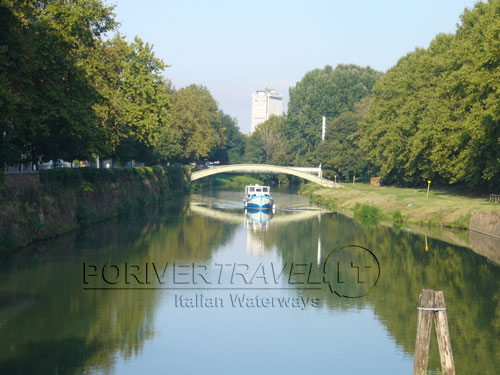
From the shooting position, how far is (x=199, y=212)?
59531 millimetres

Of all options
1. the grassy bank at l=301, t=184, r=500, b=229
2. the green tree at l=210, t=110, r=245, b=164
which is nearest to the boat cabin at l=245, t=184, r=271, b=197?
the grassy bank at l=301, t=184, r=500, b=229

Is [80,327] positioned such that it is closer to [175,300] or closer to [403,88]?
[175,300]

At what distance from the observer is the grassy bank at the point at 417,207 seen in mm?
45562

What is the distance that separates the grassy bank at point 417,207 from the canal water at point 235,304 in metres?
6.57

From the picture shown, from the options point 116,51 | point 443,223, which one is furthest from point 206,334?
point 116,51

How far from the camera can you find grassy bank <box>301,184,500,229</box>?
45.6 m

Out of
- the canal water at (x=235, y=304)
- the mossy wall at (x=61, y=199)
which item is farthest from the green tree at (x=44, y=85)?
the canal water at (x=235, y=304)

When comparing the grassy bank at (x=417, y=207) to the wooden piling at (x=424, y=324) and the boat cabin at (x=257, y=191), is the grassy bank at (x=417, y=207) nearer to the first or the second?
the boat cabin at (x=257, y=191)

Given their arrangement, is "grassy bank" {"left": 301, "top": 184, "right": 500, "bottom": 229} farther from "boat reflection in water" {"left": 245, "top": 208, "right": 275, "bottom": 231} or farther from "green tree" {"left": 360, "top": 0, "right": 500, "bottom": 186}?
"boat reflection in water" {"left": 245, "top": 208, "right": 275, "bottom": 231}

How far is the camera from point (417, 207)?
51.8 m

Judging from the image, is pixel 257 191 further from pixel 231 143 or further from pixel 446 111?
pixel 231 143

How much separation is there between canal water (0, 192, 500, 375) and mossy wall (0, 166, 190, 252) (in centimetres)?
122

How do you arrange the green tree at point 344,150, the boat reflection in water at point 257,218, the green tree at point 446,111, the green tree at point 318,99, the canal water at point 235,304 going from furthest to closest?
the green tree at point 318,99 < the green tree at point 344,150 < the boat reflection in water at point 257,218 < the green tree at point 446,111 < the canal water at point 235,304

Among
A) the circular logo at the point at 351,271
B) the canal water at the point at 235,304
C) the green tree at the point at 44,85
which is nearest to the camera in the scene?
the canal water at the point at 235,304
